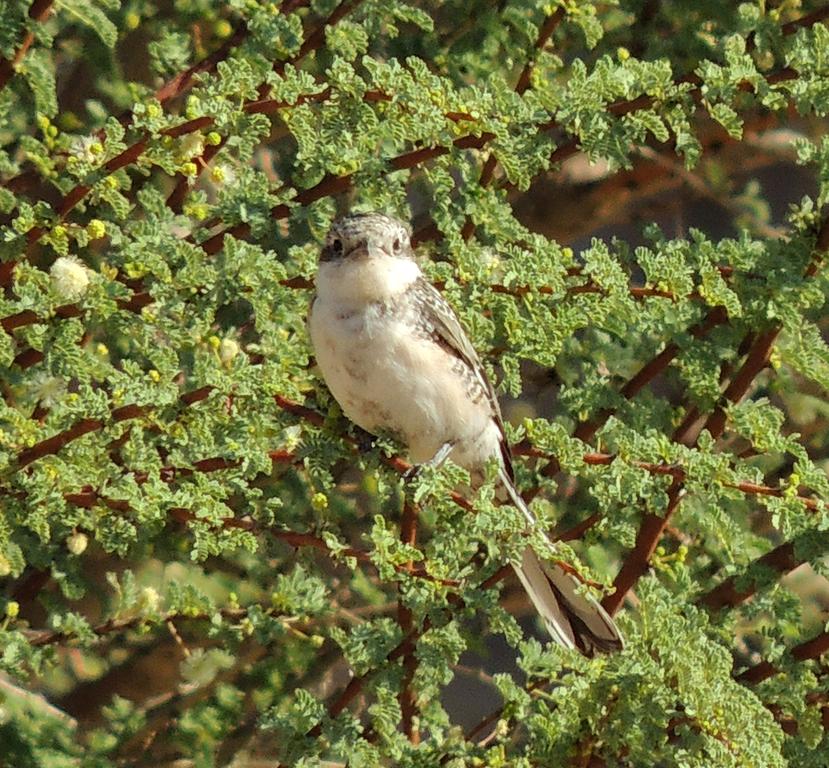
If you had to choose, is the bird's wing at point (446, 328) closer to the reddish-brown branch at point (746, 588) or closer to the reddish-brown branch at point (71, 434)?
the reddish-brown branch at point (746, 588)

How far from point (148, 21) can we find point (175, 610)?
1.91 meters

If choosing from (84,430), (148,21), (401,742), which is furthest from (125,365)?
(148,21)

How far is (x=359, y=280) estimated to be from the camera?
394cm

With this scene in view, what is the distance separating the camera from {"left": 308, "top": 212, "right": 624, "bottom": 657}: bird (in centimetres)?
389

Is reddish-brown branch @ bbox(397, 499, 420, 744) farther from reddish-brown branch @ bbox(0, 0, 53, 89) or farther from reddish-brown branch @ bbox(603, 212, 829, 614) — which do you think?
reddish-brown branch @ bbox(0, 0, 53, 89)

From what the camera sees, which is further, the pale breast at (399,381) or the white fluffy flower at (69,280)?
the pale breast at (399,381)

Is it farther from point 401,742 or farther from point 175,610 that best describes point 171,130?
point 401,742

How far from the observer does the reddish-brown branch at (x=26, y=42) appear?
3.81 metres

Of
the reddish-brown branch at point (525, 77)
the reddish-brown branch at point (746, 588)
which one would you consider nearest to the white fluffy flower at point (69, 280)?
the reddish-brown branch at point (525, 77)

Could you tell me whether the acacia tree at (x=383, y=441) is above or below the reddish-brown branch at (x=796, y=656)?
above

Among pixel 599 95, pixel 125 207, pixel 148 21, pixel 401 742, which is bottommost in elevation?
pixel 401 742

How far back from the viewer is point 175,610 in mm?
3688

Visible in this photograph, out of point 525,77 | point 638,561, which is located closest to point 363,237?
point 525,77

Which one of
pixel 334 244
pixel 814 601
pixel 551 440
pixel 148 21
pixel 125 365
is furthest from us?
pixel 814 601
